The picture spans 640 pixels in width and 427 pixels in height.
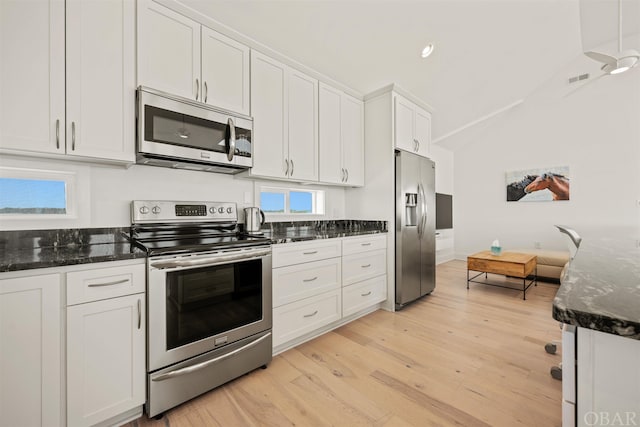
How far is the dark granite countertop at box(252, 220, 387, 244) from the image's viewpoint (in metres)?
2.48

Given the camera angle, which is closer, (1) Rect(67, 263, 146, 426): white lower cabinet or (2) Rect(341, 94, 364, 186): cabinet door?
(1) Rect(67, 263, 146, 426): white lower cabinet

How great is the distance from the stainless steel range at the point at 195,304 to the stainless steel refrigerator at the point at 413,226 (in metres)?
1.69

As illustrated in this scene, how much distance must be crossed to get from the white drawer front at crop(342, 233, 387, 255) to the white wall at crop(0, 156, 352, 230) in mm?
1123

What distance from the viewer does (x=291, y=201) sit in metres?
3.00

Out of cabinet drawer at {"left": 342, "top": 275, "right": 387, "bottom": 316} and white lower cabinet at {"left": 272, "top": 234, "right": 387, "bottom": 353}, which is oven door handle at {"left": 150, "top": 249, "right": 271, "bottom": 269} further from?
cabinet drawer at {"left": 342, "top": 275, "right": 387, "bottom": 316}

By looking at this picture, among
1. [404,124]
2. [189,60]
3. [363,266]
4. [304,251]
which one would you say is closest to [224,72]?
[189,60]

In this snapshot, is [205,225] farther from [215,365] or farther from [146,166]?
[215,365]

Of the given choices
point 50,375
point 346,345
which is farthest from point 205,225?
point 346,345

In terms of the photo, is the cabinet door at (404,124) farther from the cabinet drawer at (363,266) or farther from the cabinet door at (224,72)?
the cabinet door at (224,72)

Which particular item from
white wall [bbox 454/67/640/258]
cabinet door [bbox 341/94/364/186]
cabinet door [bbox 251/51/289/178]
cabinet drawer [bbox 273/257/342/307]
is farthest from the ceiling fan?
cabinet drawer [bbox 273/257/342/307]

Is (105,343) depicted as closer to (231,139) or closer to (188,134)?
(188,134)

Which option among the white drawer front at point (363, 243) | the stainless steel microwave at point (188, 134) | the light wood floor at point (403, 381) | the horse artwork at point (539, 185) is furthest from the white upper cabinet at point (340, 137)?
the horse artwork at point (539, 185)

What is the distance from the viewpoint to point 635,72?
4.24m

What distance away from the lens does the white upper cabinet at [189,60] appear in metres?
1.75
